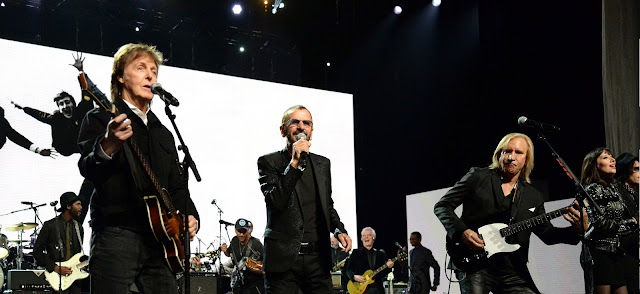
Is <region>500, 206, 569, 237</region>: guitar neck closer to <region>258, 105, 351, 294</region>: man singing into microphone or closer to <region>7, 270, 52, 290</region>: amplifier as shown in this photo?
<region>258, 105, 351, 294</region>: man singing into microphone

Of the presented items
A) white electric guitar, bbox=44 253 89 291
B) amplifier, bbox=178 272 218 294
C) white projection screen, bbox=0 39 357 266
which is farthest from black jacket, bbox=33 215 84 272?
amplifier, bbox=178 272 218 294

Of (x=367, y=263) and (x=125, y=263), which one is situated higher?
(x=125, y=263)

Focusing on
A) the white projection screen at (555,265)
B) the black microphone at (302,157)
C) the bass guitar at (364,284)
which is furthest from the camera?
the bass guitar at (364,284)

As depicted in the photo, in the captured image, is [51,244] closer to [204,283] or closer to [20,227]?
[20,227]

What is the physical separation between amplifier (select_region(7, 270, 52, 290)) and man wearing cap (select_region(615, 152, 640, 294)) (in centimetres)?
812

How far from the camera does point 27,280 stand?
10125 mm

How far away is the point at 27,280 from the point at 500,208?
7889 millimetres

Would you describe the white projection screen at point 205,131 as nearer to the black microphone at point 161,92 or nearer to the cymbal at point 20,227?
the cymbal at point 20,227

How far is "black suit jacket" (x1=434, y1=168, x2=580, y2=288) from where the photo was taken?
4852 millimetres

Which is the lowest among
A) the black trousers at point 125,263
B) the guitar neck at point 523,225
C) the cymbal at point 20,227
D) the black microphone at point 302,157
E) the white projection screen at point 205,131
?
the black trousers at point 125,263

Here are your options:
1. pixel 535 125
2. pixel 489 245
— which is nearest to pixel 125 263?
pixel 489 245

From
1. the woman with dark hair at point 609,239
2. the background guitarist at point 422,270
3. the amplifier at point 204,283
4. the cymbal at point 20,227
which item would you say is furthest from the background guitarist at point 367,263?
the woman with dark hair at point 609,239

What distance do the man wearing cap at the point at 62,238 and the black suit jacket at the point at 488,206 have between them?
6.80 m

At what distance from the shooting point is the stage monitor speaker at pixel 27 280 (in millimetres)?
10023
